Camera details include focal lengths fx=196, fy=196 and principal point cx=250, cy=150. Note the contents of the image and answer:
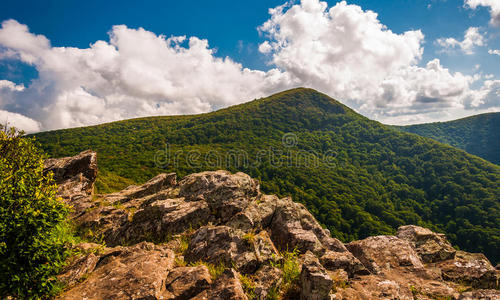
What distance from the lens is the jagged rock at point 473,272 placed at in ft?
33.7

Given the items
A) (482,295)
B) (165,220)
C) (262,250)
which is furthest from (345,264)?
(165,220)

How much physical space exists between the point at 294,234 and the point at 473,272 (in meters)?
9.75

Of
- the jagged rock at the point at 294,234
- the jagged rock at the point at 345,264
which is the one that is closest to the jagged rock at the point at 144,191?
the jagged rock at the point at 294,234

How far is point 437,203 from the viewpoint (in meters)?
90.5

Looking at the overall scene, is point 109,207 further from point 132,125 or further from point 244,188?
point 132,125

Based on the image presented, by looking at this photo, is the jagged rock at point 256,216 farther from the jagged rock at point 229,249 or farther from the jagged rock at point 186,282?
the jagged rock at point 186,282

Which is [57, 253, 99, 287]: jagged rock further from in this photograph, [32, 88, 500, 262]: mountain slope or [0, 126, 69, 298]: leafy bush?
[32, 88, 500, 262]: mountain slope

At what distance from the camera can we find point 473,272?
10.8 metres

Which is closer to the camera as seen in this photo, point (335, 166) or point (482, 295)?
point (482, 295)

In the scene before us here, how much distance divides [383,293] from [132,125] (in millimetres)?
195872

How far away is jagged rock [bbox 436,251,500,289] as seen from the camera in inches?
404

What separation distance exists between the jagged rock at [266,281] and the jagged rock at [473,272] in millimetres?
10861

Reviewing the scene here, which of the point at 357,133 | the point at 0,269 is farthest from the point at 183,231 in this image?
the point at 357,133

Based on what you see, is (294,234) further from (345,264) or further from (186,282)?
(186,282)
